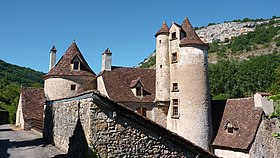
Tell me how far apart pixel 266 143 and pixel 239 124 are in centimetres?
257

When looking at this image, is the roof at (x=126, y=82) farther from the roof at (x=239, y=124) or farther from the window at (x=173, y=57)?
the roof at (x=239, y=124)

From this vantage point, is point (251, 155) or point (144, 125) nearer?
point (144, 125)

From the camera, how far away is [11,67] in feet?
Result: 415

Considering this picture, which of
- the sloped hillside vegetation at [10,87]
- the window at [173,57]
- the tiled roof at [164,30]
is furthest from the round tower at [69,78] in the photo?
the sloped hillside vegetation at [10,87]

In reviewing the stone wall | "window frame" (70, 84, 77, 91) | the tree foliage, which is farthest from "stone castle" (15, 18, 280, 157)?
the tree foliage

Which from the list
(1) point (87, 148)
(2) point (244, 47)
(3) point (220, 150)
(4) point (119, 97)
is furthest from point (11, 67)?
(1) point (87, 148)

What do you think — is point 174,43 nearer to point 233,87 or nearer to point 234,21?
point 233,87

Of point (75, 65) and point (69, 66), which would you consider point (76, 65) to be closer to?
point (75, 65)

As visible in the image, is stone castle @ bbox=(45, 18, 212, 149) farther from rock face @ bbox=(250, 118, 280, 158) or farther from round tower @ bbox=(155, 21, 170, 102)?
rock face @ bbox=(250, 118, 280, 158)

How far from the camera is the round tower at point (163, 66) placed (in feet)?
88.1

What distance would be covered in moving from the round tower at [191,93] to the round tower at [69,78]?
31.5ft

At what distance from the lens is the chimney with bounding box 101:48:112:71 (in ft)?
99.7

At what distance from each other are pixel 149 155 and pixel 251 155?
1675 centimetres

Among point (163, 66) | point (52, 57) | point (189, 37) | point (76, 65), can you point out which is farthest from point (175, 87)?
point (52, 57)
